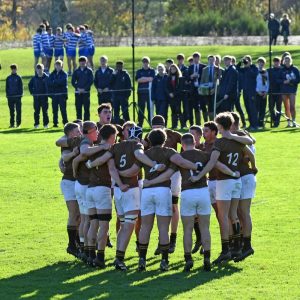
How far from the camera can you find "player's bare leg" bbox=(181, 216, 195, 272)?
14734mm

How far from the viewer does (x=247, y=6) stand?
7406cm

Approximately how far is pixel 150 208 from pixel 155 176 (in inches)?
17.9

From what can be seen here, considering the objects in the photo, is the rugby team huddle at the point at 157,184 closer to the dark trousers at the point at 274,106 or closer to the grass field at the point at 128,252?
the grass field at the point at 128,252

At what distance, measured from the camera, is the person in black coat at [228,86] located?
96.9 feet

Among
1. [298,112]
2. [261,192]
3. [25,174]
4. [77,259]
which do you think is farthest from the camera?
[298,112]

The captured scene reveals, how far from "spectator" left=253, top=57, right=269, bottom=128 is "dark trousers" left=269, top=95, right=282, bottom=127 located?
0.30 m

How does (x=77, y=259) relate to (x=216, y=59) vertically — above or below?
below

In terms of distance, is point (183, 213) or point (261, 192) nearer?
point (183, 213)

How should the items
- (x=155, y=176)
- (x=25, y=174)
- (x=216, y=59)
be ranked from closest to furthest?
(x=155, y=176) < (x=25, y=174) < (x=216, y=59)

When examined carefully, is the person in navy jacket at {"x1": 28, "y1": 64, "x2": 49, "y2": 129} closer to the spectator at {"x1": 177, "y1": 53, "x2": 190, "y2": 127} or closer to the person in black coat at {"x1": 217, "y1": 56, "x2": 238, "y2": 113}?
the spectator at {"x1": 177, "y1": 53, "x2": 190, "y2": 127}

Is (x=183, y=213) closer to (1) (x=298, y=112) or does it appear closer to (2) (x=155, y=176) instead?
(2) (x=155, y=176)

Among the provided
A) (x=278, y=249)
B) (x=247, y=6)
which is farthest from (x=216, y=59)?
(x=247, y=6)

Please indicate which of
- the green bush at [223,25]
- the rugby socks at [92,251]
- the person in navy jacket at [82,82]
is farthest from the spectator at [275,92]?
the green bush at [223,25]

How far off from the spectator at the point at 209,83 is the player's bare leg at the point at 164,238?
15.2m
